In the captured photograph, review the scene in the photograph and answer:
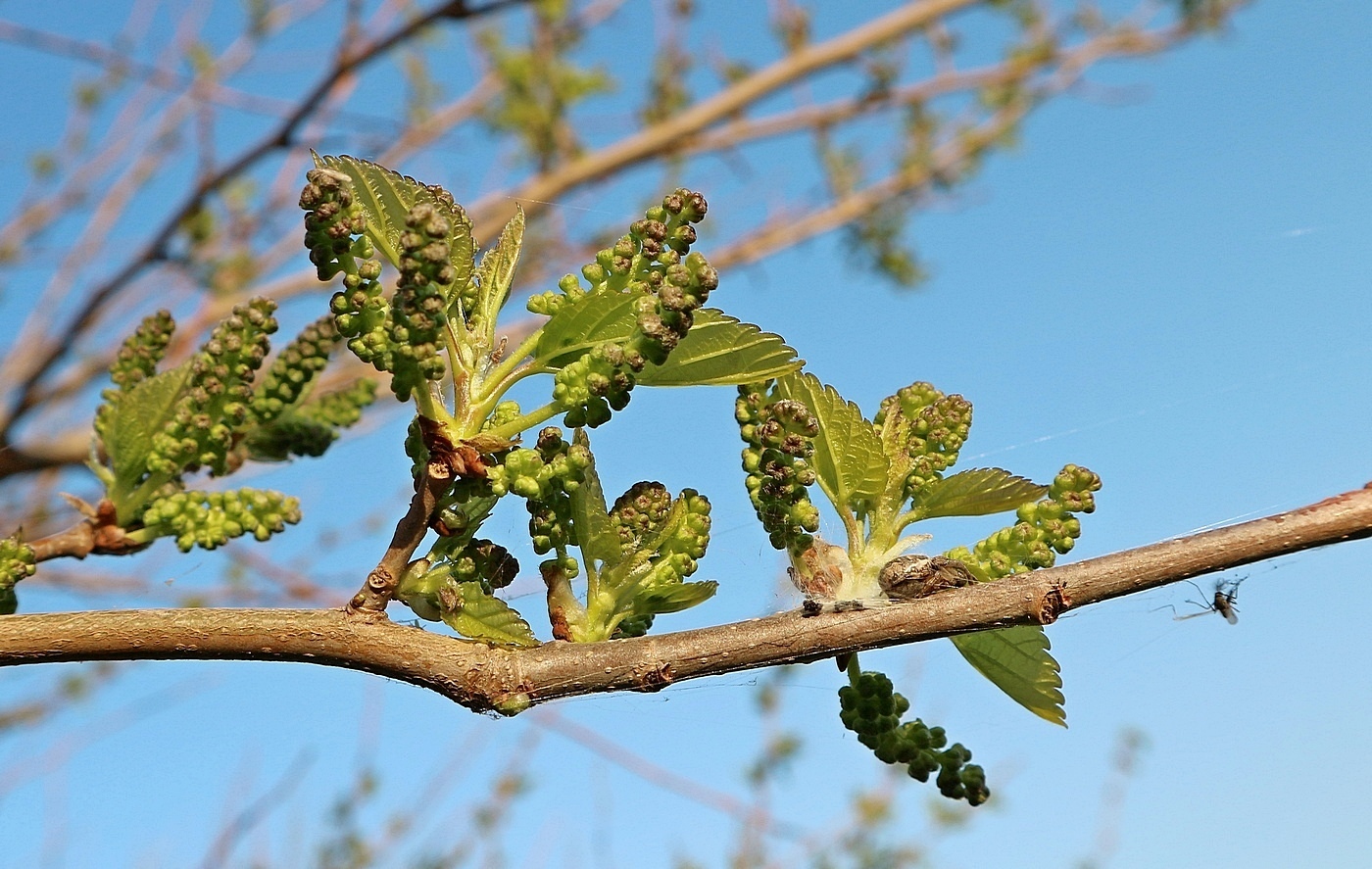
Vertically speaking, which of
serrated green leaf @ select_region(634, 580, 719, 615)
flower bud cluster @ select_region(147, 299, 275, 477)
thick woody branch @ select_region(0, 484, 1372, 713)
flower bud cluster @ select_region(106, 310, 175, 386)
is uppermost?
flower bud cluster @ select_region(106, 310, 175, 386)

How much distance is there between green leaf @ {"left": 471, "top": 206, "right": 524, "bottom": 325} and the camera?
114 centimetres

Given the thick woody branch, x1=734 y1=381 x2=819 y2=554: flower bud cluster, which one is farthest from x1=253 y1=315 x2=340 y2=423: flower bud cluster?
x1=734 y1=381 x2=819 y2=554: flower bud cluster

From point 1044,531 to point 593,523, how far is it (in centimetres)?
42

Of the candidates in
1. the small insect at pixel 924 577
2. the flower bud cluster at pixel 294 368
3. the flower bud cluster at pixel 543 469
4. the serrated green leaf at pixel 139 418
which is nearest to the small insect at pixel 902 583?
the small insect at pixel 924 577

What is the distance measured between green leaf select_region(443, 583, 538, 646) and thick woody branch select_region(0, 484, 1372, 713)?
0.09 ft

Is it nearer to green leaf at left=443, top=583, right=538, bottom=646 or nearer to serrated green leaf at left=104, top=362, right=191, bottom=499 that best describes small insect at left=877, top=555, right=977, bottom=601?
green leaf at left=443, top=583, right=538, bottom=646

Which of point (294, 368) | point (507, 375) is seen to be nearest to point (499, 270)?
point (507, 375)

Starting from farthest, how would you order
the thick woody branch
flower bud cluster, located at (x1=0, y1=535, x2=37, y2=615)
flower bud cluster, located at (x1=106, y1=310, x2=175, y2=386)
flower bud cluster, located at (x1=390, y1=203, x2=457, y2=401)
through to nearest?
flower bud cluster, located at (x1=106, y1=310, x2=175, y2=386) → flower bud cluster, located at (x1=0, y1=535, x2=37, y2=615) → the thick woody branch → flower bud cluster, located at (x1=390, y1=203, x2=457, y2=401)

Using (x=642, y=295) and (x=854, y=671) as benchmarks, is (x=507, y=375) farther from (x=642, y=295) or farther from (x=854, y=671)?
(x=854, y=671)

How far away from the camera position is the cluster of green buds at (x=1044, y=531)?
3.61 ft

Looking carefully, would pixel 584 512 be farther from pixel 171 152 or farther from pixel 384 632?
pixel 171 152

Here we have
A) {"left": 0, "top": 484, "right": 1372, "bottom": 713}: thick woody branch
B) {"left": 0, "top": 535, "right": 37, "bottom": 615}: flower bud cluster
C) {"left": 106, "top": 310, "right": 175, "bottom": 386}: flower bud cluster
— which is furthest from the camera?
{"left": 106, "top": 310, "right": 175, "bottom": 386}: flower bud cluster

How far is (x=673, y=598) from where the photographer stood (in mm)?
1192

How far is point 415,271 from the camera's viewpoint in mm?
942
